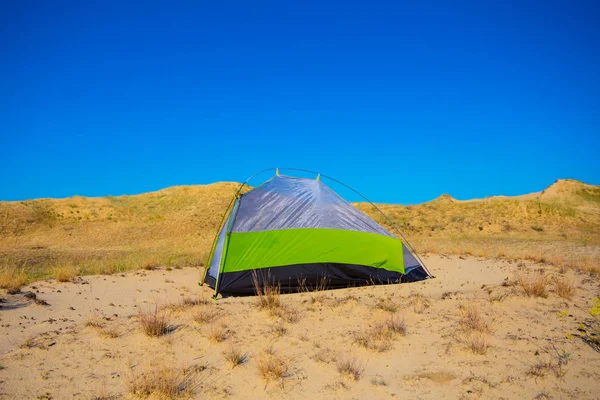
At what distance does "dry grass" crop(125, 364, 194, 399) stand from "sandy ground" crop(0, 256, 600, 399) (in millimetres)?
87

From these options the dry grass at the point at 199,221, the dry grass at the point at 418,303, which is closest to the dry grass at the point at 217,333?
the dry grass at the point at 418,303

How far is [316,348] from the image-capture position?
5738 millimetres

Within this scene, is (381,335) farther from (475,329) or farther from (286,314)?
(286,314)

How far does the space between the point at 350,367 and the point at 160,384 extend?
2080mm

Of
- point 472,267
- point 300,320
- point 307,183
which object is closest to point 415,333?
point 300,320

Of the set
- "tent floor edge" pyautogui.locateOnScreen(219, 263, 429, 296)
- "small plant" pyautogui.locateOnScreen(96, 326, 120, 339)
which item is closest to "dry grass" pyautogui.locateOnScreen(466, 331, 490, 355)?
"tent floor edge" pyautogui.locateOnScreen(219, 263, 429, 296)

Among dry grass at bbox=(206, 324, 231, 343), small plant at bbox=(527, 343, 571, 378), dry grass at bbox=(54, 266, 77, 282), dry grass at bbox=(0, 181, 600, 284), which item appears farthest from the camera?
dry grass at bbox=(0, 181, 600, 284)

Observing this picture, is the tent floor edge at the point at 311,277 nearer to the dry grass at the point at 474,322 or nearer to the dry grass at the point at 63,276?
the dry grass at the point at 474,322

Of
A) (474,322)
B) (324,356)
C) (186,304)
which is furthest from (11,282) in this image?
(474,322)

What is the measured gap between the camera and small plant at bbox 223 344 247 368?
520cm

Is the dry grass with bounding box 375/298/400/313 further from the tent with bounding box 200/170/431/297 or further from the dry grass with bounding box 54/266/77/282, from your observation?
the dry grass with bounding box 54/266/77/282

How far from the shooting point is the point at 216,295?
863cm

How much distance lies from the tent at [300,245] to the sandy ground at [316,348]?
2.43 ft

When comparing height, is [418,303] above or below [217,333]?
above
